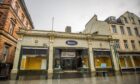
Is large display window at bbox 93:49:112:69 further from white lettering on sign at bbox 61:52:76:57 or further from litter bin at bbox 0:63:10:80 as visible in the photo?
litter bin at bbox 0:63:10:80

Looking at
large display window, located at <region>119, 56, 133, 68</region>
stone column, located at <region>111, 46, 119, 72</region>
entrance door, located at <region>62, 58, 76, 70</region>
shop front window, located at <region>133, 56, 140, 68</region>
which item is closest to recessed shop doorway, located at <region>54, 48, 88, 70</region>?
entrance door, located at <region>62, 58, 76, 70</region>

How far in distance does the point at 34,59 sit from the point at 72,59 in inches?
245

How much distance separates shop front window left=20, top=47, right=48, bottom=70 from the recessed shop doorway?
2.78m

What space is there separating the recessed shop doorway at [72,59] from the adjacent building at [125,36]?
21.0 feet

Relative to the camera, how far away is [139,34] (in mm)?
20719

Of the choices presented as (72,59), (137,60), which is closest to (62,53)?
(72,59)

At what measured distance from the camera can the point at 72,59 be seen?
647 inches

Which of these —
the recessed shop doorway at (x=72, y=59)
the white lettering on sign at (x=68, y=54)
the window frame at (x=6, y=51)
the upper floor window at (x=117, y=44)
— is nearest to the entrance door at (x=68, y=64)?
the recessed shop doorway at (x=72, y=59)

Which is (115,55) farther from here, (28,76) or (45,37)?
(28,76)

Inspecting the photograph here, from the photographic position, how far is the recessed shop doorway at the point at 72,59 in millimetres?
15883

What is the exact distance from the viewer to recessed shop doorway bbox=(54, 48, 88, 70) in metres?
15.9

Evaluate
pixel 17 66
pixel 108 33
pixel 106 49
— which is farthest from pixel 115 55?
pixel 17 66

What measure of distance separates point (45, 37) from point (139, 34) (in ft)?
65.7

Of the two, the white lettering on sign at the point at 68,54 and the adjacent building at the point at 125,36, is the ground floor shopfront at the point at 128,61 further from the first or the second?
the white lettering on sign at the point at 68,54
